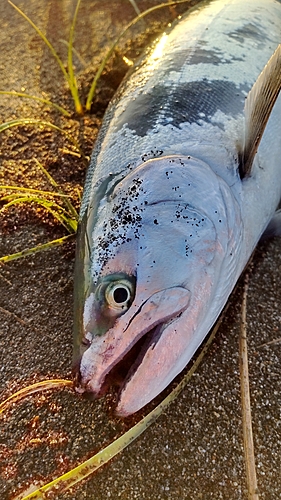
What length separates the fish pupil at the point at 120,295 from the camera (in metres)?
1.34

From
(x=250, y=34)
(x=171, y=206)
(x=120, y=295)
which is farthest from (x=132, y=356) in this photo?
(x=250, y=34)

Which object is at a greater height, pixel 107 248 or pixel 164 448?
pixel 107 248

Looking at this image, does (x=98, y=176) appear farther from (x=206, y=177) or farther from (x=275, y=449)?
(x=275, y=449)

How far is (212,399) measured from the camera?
5.38ft

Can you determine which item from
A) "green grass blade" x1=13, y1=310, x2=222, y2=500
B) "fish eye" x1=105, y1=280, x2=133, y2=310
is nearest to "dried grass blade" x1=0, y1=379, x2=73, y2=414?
"green grass blade" x1=13, y1=310, x2=222, y2=500

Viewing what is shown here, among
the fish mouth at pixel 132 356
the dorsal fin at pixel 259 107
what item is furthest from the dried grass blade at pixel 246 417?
the dorsal fin at pixel 259 107

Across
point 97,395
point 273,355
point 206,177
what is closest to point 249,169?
point 206,177

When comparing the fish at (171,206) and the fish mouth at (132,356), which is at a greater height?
the fish at (171,206)

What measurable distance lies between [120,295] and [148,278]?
106 millimetres

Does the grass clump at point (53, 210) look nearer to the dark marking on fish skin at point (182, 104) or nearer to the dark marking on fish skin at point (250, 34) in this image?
the dark marking on fish skin at point (182, 104)

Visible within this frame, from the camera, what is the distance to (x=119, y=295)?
4.43 ft

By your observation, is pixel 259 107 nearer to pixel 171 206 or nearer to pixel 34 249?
pixel 171 206

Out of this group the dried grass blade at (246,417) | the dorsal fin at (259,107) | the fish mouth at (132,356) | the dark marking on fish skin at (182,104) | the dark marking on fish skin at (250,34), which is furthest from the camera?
the dark marking on fish skin at (250,34)

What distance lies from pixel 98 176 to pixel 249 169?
0.60 m
